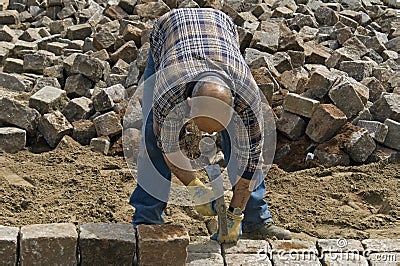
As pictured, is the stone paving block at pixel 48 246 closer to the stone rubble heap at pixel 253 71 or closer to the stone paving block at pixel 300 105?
the stone rubble heap at pixel 253 71

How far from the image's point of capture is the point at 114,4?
987 centimetres

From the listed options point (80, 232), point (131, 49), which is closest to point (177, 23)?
point (80, 232)

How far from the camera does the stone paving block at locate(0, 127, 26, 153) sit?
21.2ft

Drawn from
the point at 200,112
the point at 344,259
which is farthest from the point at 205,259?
the point at 200,112

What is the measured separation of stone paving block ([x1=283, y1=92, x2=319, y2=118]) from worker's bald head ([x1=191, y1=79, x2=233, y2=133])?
2.74m

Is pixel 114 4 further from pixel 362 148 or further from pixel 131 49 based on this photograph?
pixel 362 148

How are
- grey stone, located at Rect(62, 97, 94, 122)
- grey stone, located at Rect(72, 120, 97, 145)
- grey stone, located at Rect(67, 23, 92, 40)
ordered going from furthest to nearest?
1. grey stone, located at Rect(67, 23, 92, 40)
2. grey stone, located at Rect(62, 97, 94, 122)
3. grey stone, located at Rect(72, 120, 97, 145)

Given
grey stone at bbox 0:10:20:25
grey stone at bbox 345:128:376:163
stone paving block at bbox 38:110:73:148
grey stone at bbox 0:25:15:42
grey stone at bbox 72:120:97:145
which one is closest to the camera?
grey stone at bbox 345:128:376:163

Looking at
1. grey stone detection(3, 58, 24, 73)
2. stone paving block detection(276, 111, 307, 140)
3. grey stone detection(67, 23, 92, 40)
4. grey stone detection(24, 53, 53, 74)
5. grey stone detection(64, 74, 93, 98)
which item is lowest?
grey stone detection(67, 23, 92, 40)

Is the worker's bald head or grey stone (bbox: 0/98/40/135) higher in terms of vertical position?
the worker's bald head

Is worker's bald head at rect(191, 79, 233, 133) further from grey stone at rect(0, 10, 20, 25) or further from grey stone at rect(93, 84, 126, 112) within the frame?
grey stone at rect(0, 10, 20, 25)

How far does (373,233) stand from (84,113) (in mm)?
3240

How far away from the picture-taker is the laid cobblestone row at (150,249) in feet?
13.5

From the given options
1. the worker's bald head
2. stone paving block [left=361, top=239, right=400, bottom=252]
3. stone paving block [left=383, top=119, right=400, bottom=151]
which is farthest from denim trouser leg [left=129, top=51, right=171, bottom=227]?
stone paving block [left=383, top=119, right=400, bottom=151]
